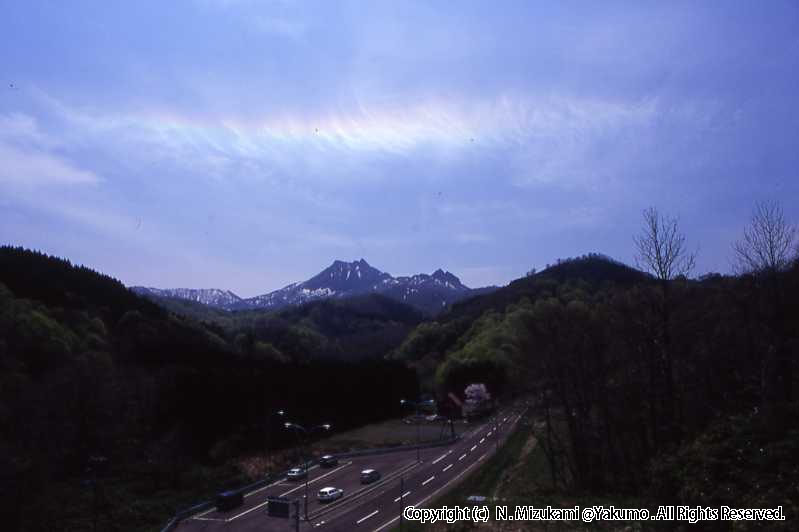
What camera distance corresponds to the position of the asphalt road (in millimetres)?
22266

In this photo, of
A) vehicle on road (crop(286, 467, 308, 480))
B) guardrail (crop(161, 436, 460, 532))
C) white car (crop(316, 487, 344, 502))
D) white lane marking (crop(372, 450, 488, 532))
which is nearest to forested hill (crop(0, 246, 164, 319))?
guardrail (crop(161, 436, 460, 532))

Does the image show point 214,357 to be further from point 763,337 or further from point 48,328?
point 763,337

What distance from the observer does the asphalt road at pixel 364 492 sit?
2227 centimetres

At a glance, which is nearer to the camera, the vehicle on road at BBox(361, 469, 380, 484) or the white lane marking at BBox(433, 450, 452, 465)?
the vehicle on road at BBox(361, 469, 380, 484)

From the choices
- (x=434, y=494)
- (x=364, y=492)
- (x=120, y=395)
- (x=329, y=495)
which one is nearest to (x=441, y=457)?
(x=364, y=492)

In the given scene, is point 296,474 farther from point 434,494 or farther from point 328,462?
point 434,494

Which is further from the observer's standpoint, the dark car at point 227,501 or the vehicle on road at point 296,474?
the vehicle on road at point 296,474

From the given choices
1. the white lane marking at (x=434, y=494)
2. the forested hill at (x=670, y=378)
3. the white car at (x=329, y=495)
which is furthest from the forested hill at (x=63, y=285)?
the forested hill at (x=670, y=378)

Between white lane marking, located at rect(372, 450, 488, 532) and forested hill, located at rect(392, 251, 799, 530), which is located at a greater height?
forested hill, located at rect(392, 251, 799, 530)

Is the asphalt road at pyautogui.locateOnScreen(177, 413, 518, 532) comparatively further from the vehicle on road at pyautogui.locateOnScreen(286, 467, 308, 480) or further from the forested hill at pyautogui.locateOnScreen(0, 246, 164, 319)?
the forested hill at pyautogui.locateOnScreen(0, 246, 164, 319)

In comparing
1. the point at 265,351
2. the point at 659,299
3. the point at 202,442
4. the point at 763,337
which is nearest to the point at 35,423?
the point at 202,442

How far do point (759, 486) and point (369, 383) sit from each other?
158ft

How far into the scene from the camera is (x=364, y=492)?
26922 mm

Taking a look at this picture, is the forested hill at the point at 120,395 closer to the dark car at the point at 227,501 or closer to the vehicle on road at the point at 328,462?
the dark car at the point at 227,501
